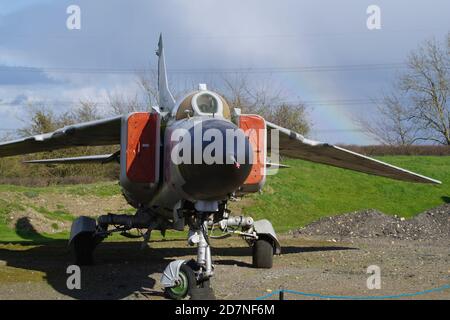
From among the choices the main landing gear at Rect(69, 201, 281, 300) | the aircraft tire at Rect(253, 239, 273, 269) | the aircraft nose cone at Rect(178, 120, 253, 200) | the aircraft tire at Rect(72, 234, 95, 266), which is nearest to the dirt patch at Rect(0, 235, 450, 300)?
the aircraft tire at Rect(253, 239, 273, 269)

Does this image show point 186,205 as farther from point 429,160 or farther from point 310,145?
point 429,160

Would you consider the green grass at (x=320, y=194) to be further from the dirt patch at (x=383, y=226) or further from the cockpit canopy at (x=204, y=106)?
the cockpit canopy at (x=204, y=106)

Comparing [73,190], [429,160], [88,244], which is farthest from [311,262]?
[429,160]

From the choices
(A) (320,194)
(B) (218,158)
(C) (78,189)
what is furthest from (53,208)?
(B) (218,158)

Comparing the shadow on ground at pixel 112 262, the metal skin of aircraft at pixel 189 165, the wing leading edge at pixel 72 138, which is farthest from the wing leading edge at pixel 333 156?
the wing leading edge at pixel 72 138

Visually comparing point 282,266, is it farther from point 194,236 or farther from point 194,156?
point 194,156

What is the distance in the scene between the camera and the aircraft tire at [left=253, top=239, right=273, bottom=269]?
1227cm

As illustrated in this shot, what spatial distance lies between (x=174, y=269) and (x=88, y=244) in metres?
4.67

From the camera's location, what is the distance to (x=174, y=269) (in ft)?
27.6

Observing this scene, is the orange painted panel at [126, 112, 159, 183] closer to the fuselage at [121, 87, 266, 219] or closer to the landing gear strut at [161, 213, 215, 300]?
the fuselage at [121, 87, 266, 219]

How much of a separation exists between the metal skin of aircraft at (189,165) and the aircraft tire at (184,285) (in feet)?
0.03

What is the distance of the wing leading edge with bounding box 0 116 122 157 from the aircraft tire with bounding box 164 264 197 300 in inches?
150

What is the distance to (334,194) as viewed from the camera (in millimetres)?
33219
